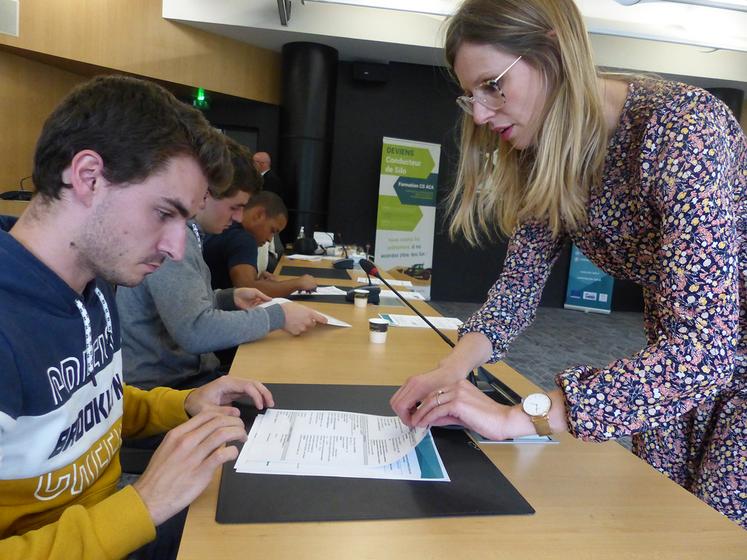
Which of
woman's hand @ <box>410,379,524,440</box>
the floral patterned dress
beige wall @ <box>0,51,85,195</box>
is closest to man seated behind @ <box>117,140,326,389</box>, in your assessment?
woman's hand @ <box>410,379,524,440</box>

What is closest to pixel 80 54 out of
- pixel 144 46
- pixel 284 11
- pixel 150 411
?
pixel 144 46

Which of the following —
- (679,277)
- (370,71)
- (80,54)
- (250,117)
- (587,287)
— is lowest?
(587,287)

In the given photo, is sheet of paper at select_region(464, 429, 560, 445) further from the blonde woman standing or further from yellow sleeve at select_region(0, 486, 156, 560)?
yellow sleeve at select_region(0, 486, 156, 560)

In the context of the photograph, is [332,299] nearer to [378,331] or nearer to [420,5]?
[378,331]

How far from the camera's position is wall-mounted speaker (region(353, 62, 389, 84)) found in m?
6.30

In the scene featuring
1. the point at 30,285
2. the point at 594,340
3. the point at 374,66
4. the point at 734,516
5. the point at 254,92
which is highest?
the point at 374,66

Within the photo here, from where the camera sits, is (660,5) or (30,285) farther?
(660,5)

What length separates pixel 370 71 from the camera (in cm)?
632

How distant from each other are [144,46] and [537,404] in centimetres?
567

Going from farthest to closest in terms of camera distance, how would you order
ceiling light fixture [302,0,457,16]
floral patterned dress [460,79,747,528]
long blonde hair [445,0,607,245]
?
ceiling light fixture [302,0,457,16]
long blonde hair [445,0,607,245]
floral patterned dress [460,79,747,528]

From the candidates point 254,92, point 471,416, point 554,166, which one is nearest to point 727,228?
point 554,166

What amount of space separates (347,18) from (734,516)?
18.4 ft

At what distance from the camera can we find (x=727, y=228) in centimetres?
75

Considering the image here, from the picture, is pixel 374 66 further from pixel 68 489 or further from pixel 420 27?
pixel 68 489
